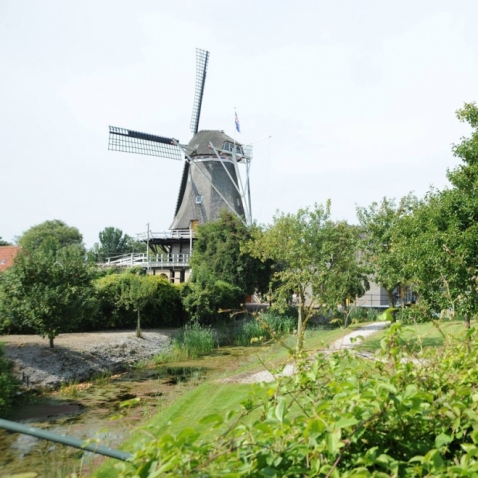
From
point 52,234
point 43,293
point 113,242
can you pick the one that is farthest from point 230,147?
point 113,242

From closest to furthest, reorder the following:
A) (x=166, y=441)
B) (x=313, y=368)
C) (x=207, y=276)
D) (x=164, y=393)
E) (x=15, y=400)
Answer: (x=166, y=441), (x=313, y=368), (x=15, y=400), (x=164, y=393), (x=207, y=276)

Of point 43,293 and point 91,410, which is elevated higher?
point 43,293

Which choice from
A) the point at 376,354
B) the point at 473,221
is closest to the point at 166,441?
the point at 376,354

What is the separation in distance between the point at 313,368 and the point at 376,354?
1.16 ft

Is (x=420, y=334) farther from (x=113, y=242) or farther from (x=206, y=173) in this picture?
(x=113, y=242)

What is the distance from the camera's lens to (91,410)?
1262cm

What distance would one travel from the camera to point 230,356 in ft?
67.9

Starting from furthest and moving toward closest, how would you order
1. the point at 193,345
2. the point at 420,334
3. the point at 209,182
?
the point at 209,182 < the point at 193,345 < the point at 420,334

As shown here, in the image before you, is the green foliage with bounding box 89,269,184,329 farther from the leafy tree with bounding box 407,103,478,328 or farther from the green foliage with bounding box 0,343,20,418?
the leafy tree with bounding box 407,103,478,328

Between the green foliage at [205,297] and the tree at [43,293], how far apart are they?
9415 millimetres

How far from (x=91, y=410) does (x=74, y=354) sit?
6123mm

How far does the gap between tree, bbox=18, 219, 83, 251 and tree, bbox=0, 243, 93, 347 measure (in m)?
48.2

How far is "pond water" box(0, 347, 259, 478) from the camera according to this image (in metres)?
8.38

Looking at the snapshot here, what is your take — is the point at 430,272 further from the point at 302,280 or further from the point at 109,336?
the point at 109,336
